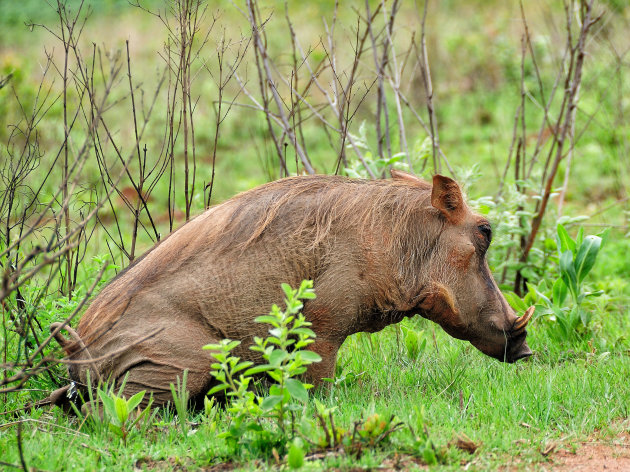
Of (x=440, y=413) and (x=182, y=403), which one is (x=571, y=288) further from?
(x=182, y=403)

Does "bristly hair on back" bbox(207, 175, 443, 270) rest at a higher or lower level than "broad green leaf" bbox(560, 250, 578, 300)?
higher

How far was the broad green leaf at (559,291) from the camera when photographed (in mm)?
4539

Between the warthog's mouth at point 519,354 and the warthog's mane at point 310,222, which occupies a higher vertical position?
the warthog's mane at point 310,222

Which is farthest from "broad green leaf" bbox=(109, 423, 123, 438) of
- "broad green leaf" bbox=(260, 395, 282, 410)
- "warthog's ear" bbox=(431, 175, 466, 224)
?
"warthog's ear" bbox=(431, 175, 466, 224)

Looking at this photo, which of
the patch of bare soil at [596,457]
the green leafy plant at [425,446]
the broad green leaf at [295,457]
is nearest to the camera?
the broad green leaf at [295,457]

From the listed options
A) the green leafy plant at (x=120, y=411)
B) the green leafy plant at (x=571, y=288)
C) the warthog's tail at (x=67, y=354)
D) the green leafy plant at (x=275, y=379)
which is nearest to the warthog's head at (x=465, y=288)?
the green leafy plant at (x=571, y=288)

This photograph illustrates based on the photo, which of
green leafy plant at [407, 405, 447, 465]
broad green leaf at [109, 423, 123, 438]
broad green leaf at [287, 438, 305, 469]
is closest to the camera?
broad green leaf at [287, 438, 305, 469]

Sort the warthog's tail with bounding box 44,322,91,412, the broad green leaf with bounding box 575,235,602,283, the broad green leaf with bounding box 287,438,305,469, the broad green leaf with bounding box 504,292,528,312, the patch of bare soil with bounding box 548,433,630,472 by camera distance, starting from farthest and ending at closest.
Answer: the broad green leaf with bounding box 504,292,528,312 < the broad green leaf with bounding box 575,235,602,283 < the warthog's tail with bounding box 44,322,91,412 < the patch of bare soil with bounding box 548,433,630,472 < the broad green leaf with bounding box 287,438,305,469

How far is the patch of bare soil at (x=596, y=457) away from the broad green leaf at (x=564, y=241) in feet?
5.00

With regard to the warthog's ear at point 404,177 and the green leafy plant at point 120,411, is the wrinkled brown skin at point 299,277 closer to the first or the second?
the warthog's ear at point 404,177

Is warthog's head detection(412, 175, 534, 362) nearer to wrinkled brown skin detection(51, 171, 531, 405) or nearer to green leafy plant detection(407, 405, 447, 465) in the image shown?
wrinkled brown skin detection(51, 171, 531, 405)

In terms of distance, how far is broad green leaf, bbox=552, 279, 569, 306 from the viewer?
4.54 metres

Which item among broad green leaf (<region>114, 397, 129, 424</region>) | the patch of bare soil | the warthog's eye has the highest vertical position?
the warthog's eye

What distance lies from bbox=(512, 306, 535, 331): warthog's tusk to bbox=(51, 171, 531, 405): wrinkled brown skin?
5 centimetres
